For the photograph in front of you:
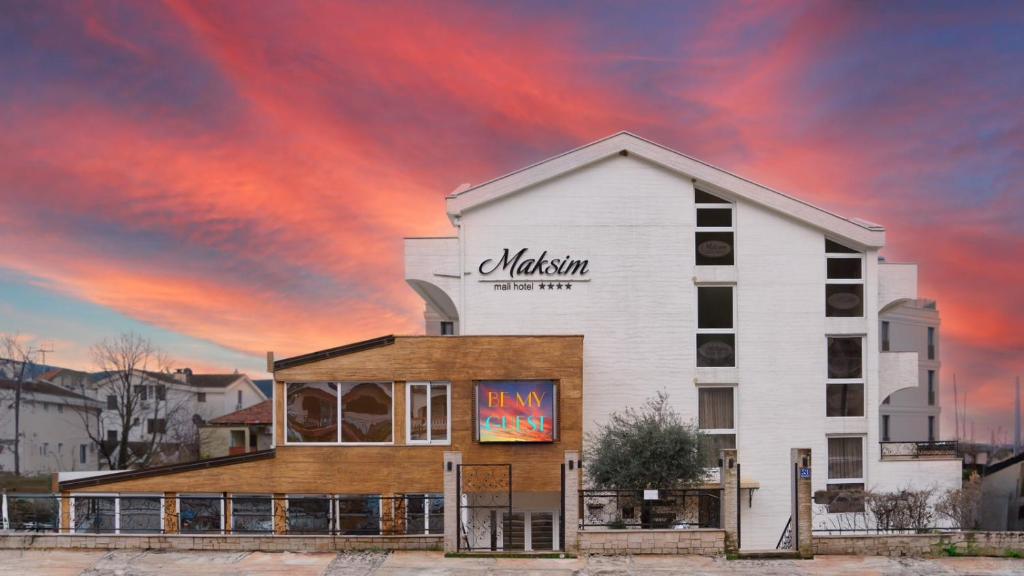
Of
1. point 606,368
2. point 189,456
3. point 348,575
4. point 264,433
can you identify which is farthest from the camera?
point 189,456

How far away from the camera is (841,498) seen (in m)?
32.7

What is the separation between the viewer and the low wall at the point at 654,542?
22734 millimetres

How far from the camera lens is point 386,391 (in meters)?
29.4

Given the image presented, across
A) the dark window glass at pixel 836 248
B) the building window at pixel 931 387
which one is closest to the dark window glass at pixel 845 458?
the dark window glass at pixel 836 248

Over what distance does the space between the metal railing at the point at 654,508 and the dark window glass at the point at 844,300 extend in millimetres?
11316

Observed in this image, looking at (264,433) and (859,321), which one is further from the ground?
(859,321)

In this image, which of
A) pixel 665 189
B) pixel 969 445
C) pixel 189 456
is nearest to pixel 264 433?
pixel 189 456

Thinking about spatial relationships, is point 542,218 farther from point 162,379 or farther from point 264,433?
point 162,379

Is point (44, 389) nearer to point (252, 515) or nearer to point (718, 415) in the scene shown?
point (252, 515)

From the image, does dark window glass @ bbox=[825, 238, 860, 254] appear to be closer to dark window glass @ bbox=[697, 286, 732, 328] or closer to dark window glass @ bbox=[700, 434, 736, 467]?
dark window glass @ bbox=[697, 286, 732, 328]

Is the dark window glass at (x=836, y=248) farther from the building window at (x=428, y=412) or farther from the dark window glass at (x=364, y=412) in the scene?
the dark window glass at (x=364, y=412)

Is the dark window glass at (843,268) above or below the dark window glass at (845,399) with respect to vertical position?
above

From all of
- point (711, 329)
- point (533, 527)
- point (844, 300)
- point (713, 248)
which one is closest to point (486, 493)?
point (533, 527)

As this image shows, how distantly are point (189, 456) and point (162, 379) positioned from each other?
5.79 m
